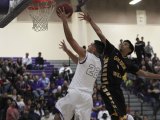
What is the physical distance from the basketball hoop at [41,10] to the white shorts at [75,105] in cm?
633

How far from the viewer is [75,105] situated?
6422 mm

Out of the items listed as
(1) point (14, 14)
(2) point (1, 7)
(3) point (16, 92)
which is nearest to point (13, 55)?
(3) point (16, 92)

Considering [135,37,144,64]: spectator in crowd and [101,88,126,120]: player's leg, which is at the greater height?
[135,37,144,64]: spectator in crowd

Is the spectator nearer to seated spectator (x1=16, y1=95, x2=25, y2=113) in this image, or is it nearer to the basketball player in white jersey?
seated spectator (x1=16, y1=95, x2=25, y2=113)

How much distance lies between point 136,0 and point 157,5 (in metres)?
1.91

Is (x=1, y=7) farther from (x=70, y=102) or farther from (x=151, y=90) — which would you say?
(x=151, y=90)

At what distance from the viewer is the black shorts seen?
240 inches

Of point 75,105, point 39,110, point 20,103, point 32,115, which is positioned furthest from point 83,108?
point 39,110

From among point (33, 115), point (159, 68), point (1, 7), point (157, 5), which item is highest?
point (157, 5)

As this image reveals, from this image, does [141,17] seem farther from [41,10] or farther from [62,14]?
[62,14]

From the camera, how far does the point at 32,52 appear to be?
23.5 m

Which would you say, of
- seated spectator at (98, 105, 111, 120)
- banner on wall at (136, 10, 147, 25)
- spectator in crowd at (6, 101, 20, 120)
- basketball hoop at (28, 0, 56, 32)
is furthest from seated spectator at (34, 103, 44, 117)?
banner on wall at (136, 10, 147, 25)

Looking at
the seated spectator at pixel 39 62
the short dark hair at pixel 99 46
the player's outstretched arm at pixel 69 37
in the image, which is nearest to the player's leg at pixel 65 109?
the player's outstretched arm at pixel 69 37

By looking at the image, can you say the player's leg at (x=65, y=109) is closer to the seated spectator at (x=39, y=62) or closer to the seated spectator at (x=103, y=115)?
the seated spectator at (x=103, y=115)
